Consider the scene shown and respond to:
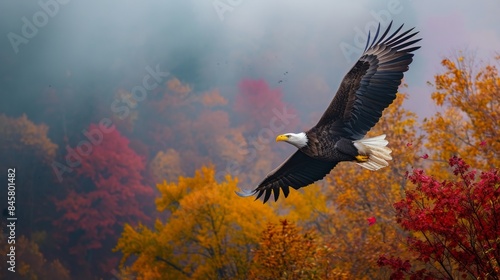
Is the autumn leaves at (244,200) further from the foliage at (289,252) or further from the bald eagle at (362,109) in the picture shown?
the bald eagle at (362,109)

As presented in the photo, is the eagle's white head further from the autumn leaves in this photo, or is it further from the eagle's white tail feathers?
the autumn leaves

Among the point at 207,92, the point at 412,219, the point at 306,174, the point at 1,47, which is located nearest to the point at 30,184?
the point at 1,47

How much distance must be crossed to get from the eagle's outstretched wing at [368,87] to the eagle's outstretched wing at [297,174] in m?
1.56

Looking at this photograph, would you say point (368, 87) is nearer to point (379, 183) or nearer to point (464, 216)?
point (464, 216)

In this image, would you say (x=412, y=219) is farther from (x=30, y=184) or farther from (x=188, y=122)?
(x=188, y=122)

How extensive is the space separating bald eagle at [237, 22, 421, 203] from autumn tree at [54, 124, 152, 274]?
2674 centimetres

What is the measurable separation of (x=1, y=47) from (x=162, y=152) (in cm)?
1406

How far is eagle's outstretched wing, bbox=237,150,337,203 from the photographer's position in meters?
10.6

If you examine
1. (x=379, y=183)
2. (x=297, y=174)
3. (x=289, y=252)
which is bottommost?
(x=289, y=252)

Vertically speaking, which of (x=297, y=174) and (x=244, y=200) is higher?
(x=244, y=200)

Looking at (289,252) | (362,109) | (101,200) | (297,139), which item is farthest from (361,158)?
(101,200)

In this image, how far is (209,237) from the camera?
66.0ft

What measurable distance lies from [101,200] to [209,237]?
54.9 ft

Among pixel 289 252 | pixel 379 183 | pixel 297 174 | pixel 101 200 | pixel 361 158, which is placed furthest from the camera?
pixel 101 200
